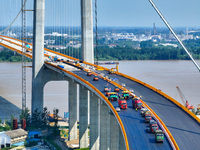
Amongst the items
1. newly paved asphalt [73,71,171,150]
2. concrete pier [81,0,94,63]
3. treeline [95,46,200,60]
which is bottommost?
newly paved asphalt [73,71,171,150]

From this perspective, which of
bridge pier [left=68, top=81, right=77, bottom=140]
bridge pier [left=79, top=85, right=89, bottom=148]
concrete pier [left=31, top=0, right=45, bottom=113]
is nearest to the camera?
bridge pier [left=79, top=85, right=89, bottom=148]

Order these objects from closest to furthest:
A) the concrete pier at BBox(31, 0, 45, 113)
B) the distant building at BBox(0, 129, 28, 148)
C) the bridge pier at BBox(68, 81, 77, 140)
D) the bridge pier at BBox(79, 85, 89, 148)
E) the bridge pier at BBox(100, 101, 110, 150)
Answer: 1. the bridge pier at BBox(100, 101, 110, 150)
2. the distant building at BBox(0, 129, 28, 148)
3. the bridge pier at BBox(79, 85, 89, 148)
4. the bridge pier at BBox(68, 81, 77, 140)
5. the concrete pier at BBox(31, 0, 45, 113)

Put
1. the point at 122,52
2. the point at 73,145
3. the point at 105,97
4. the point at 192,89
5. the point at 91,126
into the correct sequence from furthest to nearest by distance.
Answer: the point at 122,52 < the point at 192,89 < the point at 73,145 < the point at 91,126 < the point at 105,97

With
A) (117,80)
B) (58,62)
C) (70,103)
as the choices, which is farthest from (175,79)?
(117,80)

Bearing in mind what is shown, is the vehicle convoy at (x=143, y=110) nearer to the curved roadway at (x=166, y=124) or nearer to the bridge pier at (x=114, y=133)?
the curved roadway at (x=166, y=124)

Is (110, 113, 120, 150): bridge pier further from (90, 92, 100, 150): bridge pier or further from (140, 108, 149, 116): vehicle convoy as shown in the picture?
(90, 92, 100, 150): bridge pier

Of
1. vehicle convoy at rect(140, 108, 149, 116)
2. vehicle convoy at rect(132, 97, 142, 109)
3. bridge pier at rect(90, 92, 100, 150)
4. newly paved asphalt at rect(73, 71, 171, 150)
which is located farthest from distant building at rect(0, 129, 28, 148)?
vehicle convoy at rect(140, 108, 149, 116)

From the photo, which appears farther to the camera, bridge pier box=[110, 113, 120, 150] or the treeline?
the treeline

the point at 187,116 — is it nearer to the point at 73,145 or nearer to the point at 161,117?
the point at 161,117
